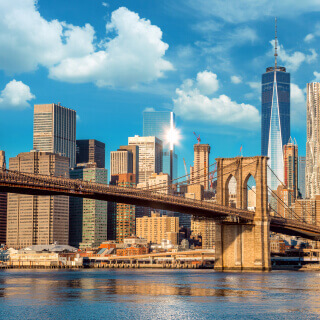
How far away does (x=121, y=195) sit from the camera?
78.3 meters

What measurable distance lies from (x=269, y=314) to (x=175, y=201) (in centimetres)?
4225

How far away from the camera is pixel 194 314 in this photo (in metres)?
42.2

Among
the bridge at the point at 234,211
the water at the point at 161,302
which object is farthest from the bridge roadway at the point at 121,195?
the water at the point at 161,302

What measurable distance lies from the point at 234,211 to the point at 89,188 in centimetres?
2159

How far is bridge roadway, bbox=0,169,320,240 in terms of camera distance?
6844cm

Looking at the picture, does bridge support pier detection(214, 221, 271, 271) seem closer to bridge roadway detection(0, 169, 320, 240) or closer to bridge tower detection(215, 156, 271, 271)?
bridge tower detection(215, 156, 271, 271)

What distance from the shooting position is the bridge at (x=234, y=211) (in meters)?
80.1

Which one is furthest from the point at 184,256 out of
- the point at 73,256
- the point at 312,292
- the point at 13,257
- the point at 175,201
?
the point at 312,292

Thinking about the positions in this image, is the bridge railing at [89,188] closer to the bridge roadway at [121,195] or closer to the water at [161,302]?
→ the bridge roadway at [121,195]

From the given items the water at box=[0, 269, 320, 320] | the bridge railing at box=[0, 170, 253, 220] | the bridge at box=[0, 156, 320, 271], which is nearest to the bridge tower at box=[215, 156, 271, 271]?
the bridge at box=[0, 156, 320, 271]

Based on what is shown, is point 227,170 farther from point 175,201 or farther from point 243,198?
point 175,201

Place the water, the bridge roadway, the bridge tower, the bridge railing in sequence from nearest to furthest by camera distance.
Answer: the water
the bridge railing
the bridge roadway
the bridge tower

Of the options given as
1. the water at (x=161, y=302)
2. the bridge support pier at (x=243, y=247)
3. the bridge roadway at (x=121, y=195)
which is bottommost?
the water at (x=161, y=302)

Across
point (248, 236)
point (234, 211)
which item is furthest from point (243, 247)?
point (234, 211)
